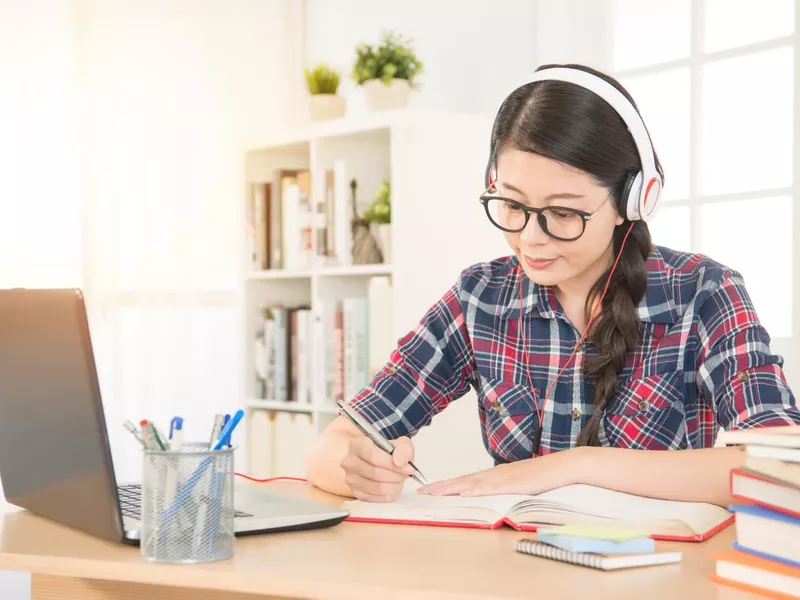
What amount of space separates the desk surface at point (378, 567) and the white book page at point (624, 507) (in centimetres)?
4

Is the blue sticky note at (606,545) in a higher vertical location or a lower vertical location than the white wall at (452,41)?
lower

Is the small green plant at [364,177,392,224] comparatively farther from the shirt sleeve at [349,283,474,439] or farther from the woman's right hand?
the woman's right hand

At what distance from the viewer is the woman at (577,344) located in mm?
1281

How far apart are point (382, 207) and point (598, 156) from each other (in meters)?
1.43

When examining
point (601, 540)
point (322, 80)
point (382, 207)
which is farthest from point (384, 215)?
point (601, 540)

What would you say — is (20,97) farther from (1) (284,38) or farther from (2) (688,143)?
(2) (688,143)

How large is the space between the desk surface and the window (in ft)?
5.12

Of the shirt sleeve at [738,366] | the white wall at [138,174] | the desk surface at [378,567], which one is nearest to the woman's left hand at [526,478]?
the desk surface at [378,567]

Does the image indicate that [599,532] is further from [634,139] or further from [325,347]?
[325,347]

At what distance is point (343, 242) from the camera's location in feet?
9.70

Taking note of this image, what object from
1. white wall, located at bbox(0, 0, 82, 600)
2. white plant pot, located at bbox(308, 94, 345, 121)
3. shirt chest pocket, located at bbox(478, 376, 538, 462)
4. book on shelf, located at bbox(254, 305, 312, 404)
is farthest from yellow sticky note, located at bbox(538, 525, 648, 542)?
white plant pot, located at bbox(308, 94, 345, 121)

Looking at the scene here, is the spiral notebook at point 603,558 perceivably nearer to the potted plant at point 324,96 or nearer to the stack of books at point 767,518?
the stack of books at point 767,518


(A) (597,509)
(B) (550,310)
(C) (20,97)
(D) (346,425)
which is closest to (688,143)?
(B) (550,310)

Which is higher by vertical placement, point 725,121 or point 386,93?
point 386,93
